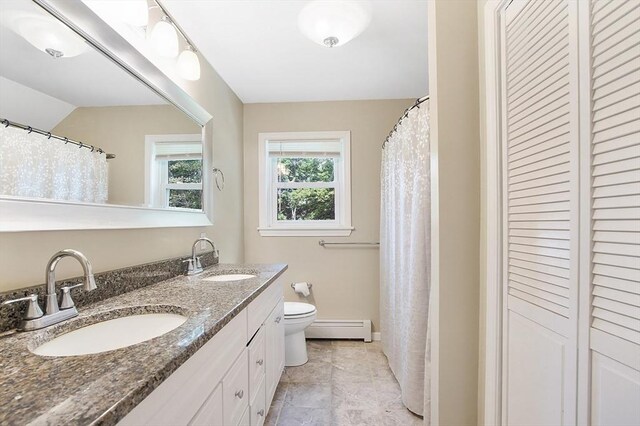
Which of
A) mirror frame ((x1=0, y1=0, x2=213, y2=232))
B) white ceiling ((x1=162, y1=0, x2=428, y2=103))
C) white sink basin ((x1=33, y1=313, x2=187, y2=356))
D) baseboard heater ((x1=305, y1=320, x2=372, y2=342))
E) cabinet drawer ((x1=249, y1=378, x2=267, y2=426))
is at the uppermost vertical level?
white ceiling ((x1=162, y1=0, x2=428, y2=103))

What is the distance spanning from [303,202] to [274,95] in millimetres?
1029

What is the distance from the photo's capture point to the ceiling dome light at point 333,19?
4.75ft

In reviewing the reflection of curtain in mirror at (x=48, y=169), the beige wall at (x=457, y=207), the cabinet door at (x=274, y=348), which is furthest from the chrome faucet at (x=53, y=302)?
the beige wall at (x=457, y=207)

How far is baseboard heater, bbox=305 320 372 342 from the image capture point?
2.75 metres

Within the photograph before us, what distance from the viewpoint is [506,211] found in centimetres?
100

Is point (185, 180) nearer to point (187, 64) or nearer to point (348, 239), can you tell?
point (187, 64)

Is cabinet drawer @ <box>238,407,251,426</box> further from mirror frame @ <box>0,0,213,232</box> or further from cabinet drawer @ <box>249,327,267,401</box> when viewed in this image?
mirror frame @ <box>0,0,213,232</box>

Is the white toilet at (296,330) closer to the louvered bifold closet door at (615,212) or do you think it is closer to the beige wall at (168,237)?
the beige wall at (168,237)

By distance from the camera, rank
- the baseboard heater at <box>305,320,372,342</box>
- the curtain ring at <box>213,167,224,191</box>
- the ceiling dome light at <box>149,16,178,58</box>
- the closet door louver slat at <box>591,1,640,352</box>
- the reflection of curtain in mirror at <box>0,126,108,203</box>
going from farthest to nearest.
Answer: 1. the baseboard heater at <box>305,320,372,342</box>
2. the curtain ring at <box>213,167,224,191</box>
3. the ceiling dome light at <box>149,16,178,58</box>
4. the reflection of curtain in mirror at <box>0,126,108,203</box>
5. the closet door louver slat at <box>591,1,640,352</box>

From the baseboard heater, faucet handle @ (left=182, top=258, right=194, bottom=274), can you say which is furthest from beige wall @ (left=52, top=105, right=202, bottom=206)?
the baseboard heater

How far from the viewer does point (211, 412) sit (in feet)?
2.88

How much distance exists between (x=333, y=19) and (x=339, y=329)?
2.42 metres

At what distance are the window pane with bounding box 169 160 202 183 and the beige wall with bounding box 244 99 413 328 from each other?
1005 mm

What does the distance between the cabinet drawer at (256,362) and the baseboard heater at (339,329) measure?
130 cm
